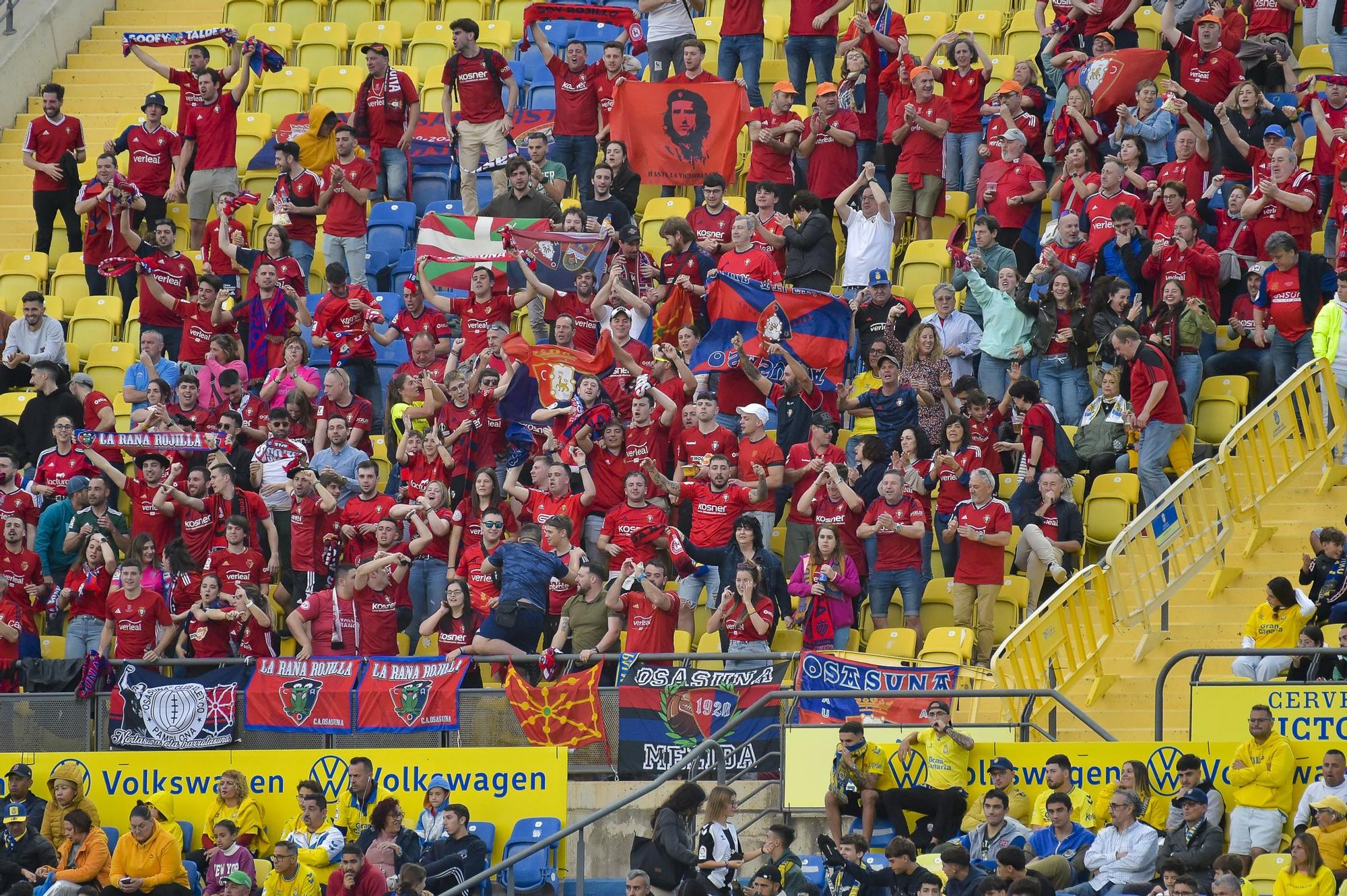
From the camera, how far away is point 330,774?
643 inches

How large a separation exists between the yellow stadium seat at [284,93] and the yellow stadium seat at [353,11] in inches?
61.8

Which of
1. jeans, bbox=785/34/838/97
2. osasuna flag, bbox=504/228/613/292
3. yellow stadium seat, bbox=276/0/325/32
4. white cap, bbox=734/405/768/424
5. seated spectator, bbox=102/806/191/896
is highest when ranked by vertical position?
yellow stadium seat, bbox=276/0/325/32

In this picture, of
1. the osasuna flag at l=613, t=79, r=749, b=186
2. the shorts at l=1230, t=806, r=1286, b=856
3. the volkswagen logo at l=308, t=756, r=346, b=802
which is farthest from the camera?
the osasuna flag at l=613, t=79, r=749, b=186

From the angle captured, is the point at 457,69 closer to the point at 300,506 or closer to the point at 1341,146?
the point at 300,506

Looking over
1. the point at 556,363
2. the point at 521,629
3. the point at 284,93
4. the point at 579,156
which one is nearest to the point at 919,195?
the point at 579,156

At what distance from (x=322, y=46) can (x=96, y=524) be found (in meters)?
8.57

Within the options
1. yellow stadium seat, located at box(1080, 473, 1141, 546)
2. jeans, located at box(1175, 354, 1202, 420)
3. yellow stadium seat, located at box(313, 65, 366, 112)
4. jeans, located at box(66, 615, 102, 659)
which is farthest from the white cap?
yellow stadium seat, located at box(313, 65, 366, 112)

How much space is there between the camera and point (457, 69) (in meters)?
22.1

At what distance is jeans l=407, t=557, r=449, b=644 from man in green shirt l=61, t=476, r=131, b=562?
254 centimetres

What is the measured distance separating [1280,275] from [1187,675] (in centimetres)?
356

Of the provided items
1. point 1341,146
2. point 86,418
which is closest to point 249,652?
point 86,418

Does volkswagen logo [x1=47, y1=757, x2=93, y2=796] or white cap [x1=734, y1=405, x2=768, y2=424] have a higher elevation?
white cap [x1=734, y1=405, x2=768, y2=424]

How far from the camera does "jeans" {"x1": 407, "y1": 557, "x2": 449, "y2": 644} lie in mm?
17891

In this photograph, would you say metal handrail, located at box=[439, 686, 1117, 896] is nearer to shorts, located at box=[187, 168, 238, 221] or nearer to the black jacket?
the black jacket
